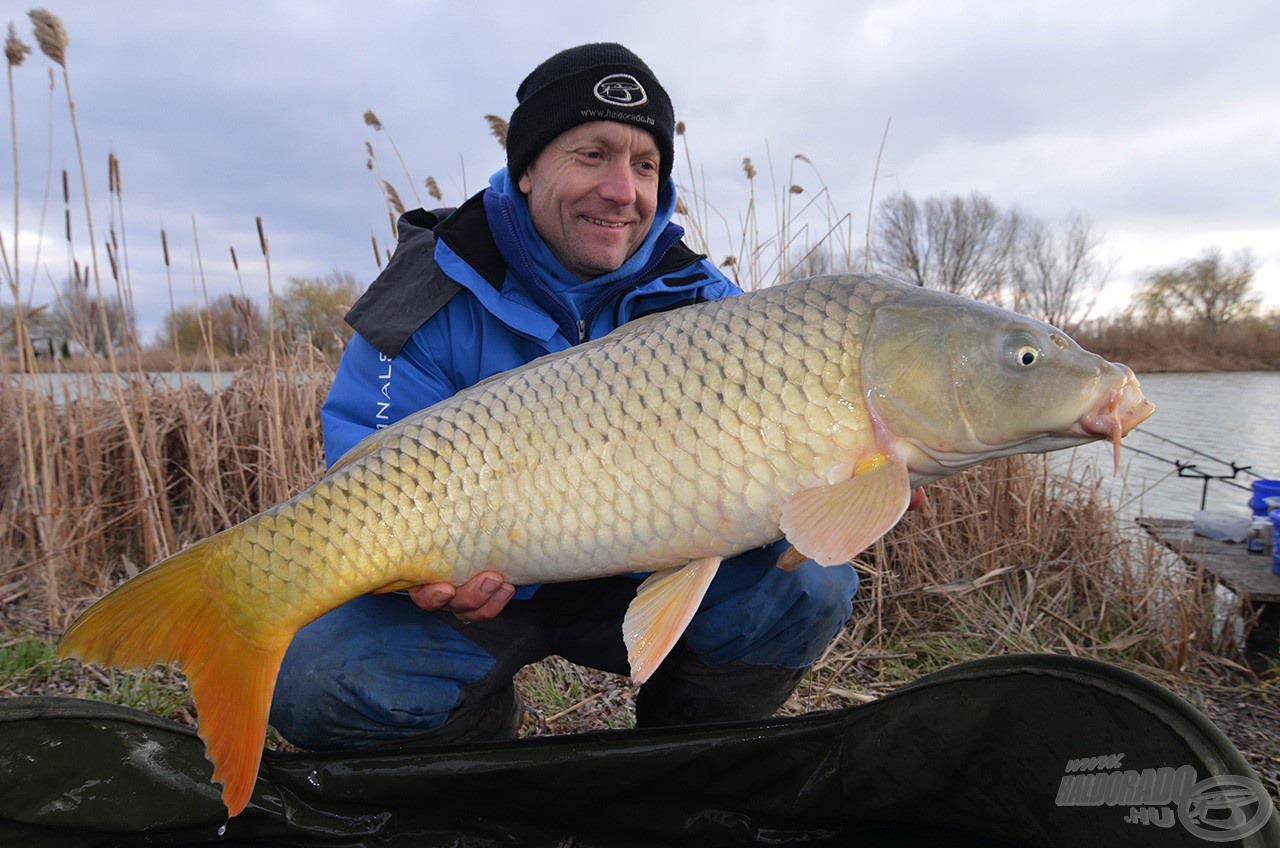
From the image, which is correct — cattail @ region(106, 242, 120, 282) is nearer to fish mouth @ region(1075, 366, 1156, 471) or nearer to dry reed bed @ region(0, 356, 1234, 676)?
dry reed bed @ region(0, 356, 1234, 676)

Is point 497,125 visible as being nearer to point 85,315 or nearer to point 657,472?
point 85,315

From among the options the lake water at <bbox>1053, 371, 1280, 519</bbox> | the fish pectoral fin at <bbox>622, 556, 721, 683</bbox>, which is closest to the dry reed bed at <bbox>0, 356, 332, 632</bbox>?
the fish pectoral fin at <bbox>622, 556, 721, 683</bbox>

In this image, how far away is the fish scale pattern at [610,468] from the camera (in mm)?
1118

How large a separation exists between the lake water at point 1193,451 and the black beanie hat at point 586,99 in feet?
5.68

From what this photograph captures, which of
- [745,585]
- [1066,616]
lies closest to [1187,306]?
[1066,616]

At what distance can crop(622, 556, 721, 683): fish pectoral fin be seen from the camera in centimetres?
113

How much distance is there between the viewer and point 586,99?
1.69 meters

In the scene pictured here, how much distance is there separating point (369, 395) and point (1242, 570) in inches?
113

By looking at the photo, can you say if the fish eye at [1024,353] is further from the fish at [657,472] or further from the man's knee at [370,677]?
the man's knee at [370,677]

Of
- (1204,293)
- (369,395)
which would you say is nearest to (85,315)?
(369,395)

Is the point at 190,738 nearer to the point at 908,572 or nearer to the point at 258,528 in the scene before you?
the point at 258,528

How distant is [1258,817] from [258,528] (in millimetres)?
1199

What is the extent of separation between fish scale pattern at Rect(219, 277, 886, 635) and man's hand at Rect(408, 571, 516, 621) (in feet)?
0.10

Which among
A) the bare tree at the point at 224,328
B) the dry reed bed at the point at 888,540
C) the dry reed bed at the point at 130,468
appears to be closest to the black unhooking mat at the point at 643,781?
the dry reed bed at the point at 888,540
